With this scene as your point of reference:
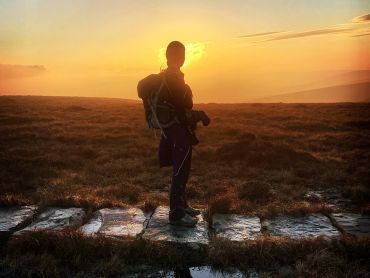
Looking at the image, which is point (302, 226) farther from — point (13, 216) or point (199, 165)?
point (199, 165)

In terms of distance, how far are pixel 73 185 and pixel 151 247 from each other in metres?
4.35

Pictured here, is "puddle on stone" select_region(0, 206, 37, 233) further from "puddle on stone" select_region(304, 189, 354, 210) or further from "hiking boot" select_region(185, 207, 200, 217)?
"puddle on stone" select_region(304, 189, 354, 210)

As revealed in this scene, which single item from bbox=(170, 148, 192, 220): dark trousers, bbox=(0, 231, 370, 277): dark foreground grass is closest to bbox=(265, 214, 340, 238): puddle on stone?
bbox=(0, 231, 370, 277): dark foreground grass

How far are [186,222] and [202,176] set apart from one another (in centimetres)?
433

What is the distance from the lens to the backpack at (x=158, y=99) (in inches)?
229

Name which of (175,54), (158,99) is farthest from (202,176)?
(175,54)

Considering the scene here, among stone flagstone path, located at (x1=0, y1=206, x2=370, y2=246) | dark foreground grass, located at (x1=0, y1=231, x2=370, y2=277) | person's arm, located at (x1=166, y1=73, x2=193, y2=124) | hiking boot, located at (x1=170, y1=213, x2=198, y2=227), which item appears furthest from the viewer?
hiking boot, located at (x1=170, y1=213, x2=198, y2=227)

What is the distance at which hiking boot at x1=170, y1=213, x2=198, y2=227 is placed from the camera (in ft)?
20.1

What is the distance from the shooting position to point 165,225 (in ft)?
20.4

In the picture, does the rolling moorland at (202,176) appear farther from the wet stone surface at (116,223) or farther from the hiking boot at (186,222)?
the hiking boot at (186,222)

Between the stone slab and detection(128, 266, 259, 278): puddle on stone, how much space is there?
0.54 metres

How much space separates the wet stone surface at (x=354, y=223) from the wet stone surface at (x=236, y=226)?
133cm

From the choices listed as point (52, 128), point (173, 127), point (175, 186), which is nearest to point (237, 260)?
point (175, 186)

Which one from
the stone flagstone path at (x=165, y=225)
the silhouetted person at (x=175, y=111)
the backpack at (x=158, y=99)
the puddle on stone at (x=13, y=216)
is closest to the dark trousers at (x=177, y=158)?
the silhouetted person at (x=175, y=111)
